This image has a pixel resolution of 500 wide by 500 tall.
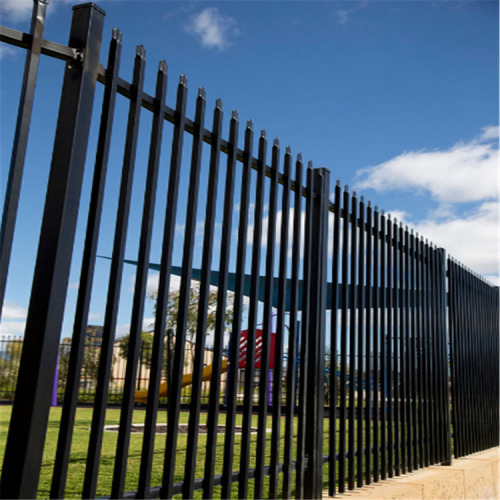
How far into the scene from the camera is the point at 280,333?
10.3ft

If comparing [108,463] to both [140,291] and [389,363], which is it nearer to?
[389,363]

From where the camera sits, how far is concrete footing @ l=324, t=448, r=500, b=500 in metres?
3.81

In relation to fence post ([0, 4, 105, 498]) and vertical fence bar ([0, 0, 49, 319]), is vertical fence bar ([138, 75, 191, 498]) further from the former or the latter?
vertical fence bar ([0, 0, 49, 319])

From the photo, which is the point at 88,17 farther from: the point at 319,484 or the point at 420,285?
the point at 420,285

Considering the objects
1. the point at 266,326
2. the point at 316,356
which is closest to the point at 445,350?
the point at 316,356

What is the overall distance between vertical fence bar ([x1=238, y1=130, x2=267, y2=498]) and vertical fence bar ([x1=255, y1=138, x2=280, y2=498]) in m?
0.08

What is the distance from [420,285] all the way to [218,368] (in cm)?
321

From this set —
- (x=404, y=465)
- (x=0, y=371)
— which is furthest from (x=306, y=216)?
(x=0, y=371)

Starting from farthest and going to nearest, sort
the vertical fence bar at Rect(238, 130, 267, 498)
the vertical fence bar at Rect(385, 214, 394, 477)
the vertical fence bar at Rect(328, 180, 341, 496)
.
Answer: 1. the vertical fence bar at Rect(385, 214, 394, 477)
2. the vertical fence bar at Rect(328, 180, 341, 496)
3. the vertical fence bar at Rect(238, 130, 267, 498)

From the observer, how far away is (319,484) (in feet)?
11.1

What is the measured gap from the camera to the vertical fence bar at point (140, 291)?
219cm

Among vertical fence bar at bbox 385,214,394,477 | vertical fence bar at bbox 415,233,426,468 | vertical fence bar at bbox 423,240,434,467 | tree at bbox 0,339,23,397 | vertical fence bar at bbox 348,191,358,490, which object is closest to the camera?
vertical fence bar at bbox 348,191,358,490

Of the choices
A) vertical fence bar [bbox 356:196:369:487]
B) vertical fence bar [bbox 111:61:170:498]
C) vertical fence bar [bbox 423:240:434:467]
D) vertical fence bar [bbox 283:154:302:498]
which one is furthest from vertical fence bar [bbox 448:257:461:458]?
vertical fence bar [bbox 111:61:170:498]

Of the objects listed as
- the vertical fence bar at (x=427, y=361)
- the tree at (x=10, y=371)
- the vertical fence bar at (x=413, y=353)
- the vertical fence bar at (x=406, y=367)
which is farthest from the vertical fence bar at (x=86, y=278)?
the tree at (x=10, y=371)
